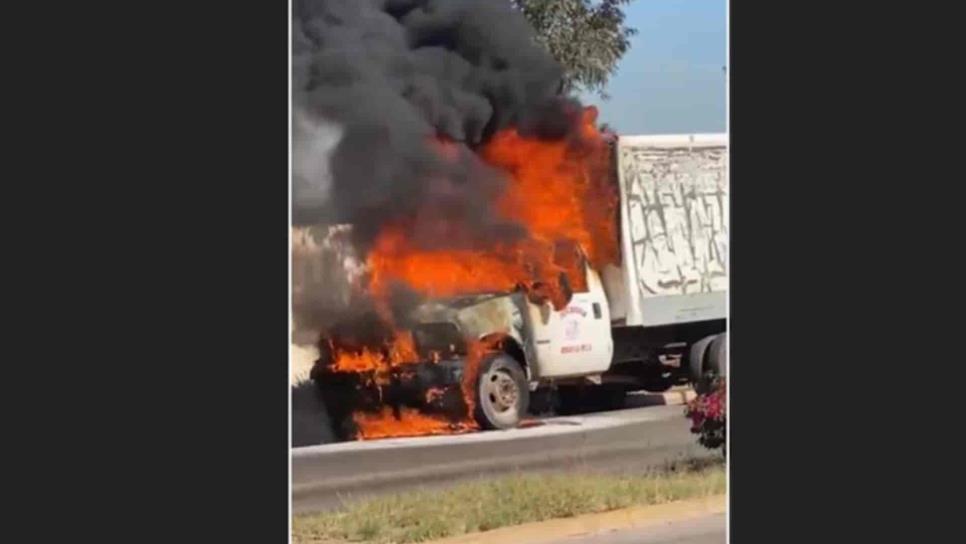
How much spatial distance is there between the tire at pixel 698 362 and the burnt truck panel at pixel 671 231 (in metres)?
0.11

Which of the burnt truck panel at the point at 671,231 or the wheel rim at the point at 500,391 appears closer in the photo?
the wheel rim at the point at 500,391

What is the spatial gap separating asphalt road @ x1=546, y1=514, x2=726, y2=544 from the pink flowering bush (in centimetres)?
34

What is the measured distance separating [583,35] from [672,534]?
2219 mm

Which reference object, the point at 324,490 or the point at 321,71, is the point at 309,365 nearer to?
the point at 324,490

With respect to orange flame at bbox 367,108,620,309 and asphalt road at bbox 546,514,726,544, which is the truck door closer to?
orange flame at bbox 367,108,620,309

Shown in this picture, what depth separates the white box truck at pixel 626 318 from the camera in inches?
246

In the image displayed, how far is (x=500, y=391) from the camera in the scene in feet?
20.7

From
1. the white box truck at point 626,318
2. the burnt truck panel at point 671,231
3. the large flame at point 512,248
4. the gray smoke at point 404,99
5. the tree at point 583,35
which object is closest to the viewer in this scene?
the gray smoke at point 404,99

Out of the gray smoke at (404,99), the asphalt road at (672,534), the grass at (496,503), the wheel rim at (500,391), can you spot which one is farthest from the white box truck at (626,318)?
the asphalt road at (672,534)

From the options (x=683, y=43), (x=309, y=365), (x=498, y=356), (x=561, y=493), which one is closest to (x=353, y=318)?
(x=309, y=365)

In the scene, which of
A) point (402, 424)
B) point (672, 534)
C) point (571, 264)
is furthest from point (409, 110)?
point (672, 534)

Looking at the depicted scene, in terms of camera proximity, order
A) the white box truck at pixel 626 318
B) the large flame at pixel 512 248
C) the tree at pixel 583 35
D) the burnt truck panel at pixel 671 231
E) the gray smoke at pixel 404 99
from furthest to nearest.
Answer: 1. the burnt truck panel at pixel 671 231
2. the tree at pixel 583 35
3. the white box truck at pixel 626 318
4. the large flame at pixel 512 248
5. the gray smoke at pixel 404 99

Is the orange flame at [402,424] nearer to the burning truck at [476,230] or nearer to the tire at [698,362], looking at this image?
the burning truck at [476,230]

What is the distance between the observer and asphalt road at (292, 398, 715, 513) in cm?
608
